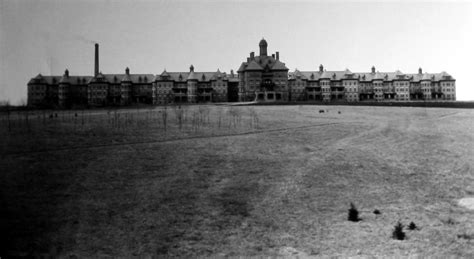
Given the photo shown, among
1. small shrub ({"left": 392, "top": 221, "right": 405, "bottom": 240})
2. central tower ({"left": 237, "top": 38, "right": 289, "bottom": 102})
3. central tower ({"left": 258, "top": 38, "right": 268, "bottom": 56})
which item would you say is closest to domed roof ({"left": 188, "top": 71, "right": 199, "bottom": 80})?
central tower ({"left": 237, "top": 38, "right": 289, "bottom": 102})

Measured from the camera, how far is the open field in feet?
43.8

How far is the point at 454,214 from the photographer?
52.2ft

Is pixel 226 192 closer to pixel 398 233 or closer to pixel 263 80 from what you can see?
pixel 398 233

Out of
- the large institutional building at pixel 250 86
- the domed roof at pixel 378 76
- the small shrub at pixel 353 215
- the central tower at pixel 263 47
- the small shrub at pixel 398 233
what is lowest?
the small shrub at pixel 398 233

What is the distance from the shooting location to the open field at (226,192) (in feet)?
43.8

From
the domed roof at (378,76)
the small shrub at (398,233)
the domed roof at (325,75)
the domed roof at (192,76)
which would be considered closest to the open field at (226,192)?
the small shrub at (398,233)

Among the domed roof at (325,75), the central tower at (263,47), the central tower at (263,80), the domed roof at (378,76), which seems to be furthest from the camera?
the domed roof at (378,76)

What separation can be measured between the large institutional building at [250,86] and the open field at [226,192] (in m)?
64.8

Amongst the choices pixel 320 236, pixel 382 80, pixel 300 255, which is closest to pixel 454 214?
pixel 320 236

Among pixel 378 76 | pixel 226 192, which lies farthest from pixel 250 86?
pixel 226 192

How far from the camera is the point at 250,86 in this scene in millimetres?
93438

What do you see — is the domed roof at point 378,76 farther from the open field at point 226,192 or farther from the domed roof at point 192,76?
the open field at point 226,192

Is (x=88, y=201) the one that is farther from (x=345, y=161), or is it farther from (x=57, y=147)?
(x=345, y=161)

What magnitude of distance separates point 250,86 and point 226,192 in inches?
3028
